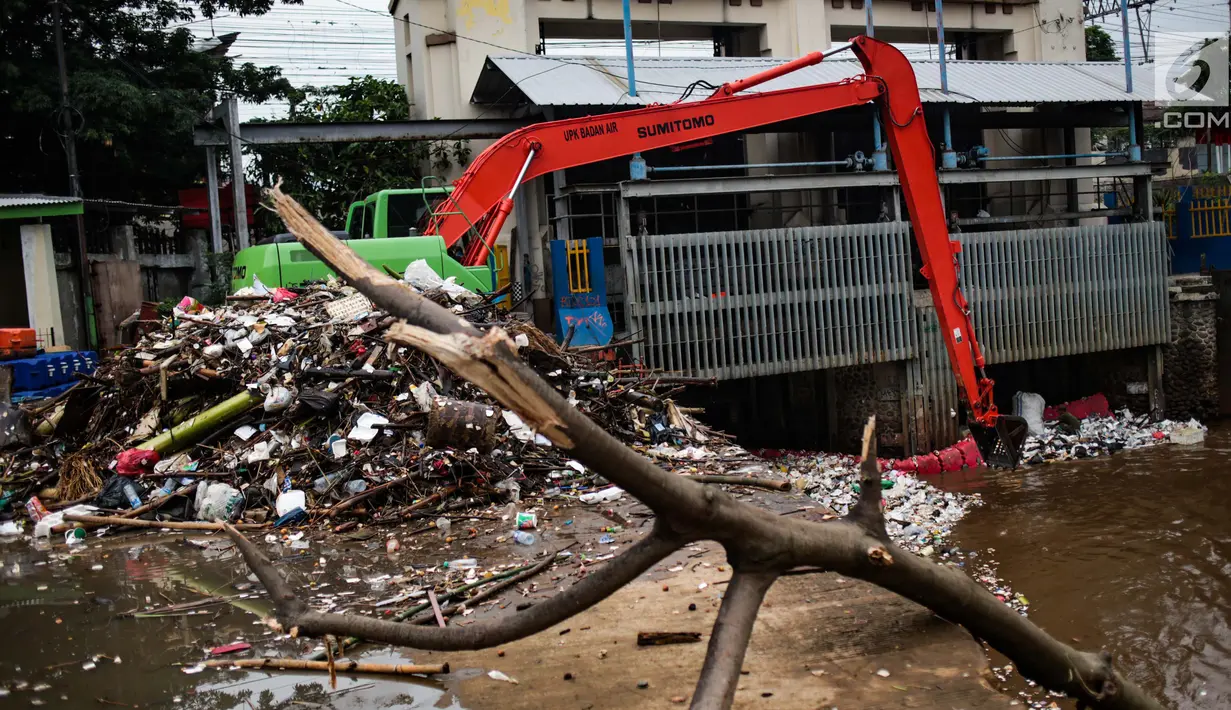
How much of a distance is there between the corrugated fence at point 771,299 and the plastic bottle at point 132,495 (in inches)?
251

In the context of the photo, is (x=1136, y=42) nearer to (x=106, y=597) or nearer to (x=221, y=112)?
(x=221, y=112)

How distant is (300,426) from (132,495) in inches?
50.6

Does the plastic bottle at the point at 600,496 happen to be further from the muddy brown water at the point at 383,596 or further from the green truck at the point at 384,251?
the green truck at the point at 384,251

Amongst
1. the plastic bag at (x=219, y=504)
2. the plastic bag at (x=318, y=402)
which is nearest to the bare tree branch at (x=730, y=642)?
the plastic bag at (x=219, y=504)

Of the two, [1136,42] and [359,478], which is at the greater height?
[1136,42]

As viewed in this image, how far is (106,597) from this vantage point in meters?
5.39

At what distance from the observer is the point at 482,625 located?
277cm

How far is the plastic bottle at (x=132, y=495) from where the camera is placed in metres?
7.29

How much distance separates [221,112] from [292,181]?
12.5 feet

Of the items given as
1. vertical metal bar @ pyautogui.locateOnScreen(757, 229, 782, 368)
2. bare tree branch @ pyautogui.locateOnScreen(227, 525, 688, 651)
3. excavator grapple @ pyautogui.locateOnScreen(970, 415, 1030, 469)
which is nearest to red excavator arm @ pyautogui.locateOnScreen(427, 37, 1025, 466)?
excavator grapple @ pyautogui.locateOnScreen(970, 415, 1030, 469)

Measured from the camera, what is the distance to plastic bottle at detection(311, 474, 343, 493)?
7084 millimetres

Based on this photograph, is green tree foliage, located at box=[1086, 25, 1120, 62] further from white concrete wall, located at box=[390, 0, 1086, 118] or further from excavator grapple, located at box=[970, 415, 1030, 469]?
excavator grapple, located at box=[970, 415, 1030, 469]

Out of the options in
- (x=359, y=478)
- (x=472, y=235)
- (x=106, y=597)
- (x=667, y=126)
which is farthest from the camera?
(x=667, y=126)

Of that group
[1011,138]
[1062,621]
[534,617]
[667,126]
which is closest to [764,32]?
[1011,138]
